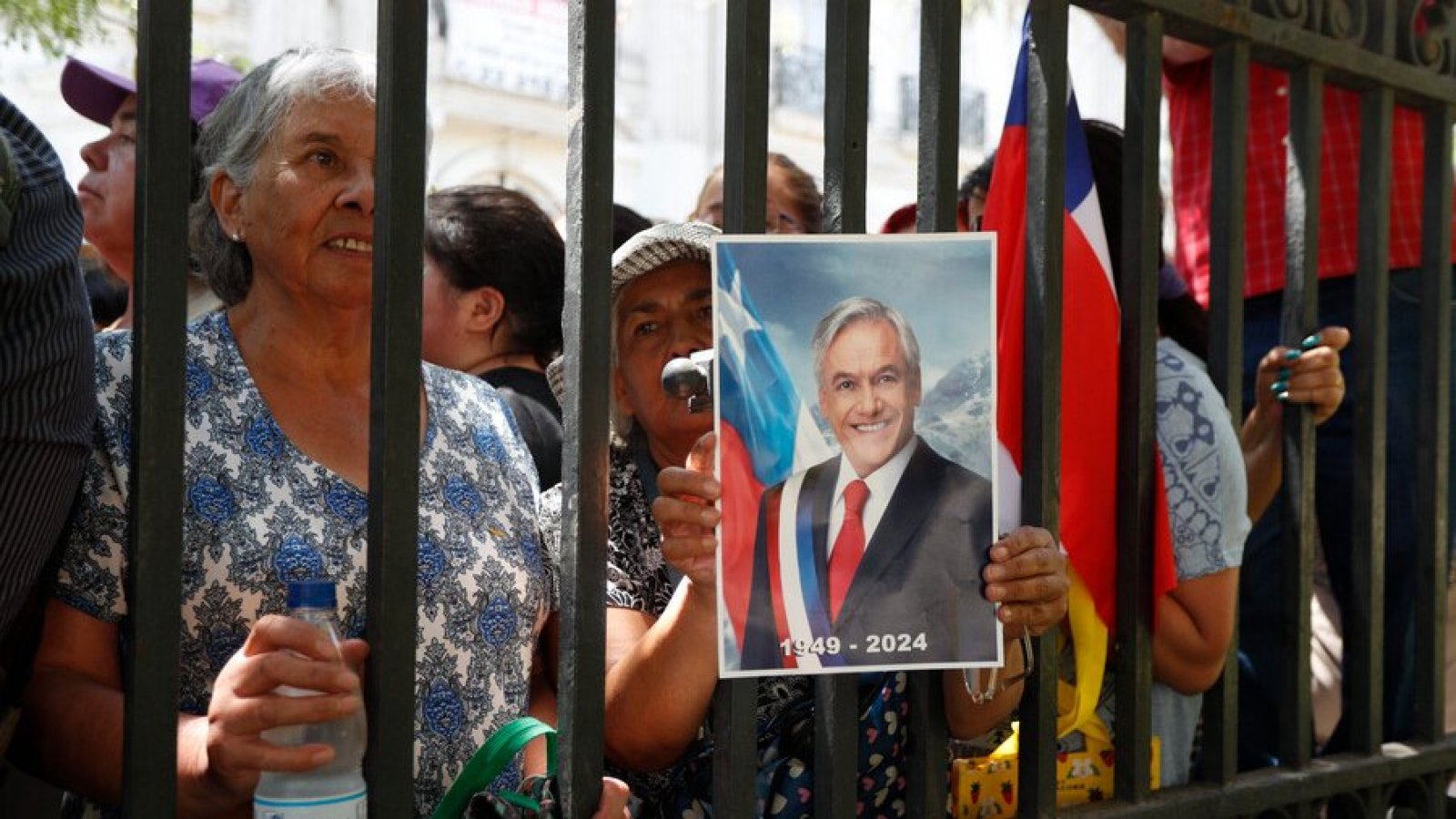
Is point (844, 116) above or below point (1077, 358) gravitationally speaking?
above

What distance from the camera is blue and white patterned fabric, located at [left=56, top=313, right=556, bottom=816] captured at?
1714 millimetres

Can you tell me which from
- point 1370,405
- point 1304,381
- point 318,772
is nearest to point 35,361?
point 318,772

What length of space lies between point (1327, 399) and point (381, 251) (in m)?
1.60

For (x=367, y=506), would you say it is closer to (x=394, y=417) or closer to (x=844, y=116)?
(x=394, y=417)

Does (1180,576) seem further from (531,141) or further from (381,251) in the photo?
(531,141)

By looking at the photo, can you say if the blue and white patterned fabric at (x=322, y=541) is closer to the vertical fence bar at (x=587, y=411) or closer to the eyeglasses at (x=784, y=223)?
the vertical fence bar at (x=587, y=411)

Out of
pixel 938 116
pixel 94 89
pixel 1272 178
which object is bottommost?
pixel 938 116

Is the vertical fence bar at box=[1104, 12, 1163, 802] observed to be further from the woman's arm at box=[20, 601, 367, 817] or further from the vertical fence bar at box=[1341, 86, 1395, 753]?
the woman's arm at box=[20, 601, 367, 817]

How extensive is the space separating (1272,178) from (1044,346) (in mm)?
1610

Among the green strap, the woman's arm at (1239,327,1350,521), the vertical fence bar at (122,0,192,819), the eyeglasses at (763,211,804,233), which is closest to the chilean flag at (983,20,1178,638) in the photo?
the woman's arm at (1239,327,1350,521)

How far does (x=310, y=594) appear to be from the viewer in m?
1.38

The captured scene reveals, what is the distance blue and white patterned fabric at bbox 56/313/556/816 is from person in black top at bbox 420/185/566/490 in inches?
50.0

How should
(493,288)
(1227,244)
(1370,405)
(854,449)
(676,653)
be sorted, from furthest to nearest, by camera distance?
1. (493,288)
2. (1370,405)
3. (1227,244)
4. (676,653)
5. (854,449)

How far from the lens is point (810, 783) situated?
72.3 inches
